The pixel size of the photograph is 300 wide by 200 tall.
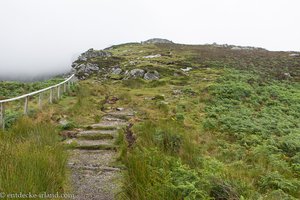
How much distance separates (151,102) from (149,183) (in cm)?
1244

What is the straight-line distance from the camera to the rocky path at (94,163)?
580cm

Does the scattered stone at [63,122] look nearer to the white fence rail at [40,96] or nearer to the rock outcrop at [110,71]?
the white fence rail at [40,96]

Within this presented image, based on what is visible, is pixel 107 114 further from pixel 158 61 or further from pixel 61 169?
pixel 158 61

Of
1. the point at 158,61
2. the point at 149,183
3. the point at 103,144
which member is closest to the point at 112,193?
the point at 149,183

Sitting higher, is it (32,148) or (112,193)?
(32,148)

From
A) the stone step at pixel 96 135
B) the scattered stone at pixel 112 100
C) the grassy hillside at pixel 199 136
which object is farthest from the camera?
the scattered stone at pixel 112 100

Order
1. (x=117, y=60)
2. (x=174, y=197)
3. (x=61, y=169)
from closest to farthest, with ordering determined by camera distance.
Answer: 1. (x=174, y=197)
2. (x=61, y=169)
3. (x=117, y=60)

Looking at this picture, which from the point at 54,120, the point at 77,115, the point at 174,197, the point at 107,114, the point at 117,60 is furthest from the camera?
the point at 117,60

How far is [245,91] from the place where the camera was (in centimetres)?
1991

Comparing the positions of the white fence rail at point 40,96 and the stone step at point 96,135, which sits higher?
the white fence rail at point 40,96

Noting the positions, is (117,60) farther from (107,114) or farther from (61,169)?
(61,169)

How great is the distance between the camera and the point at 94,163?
743 centimetres

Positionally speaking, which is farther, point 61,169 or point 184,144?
point 184,144

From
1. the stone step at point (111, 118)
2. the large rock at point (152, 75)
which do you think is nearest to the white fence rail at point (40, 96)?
the stone step at point (111, 118)
